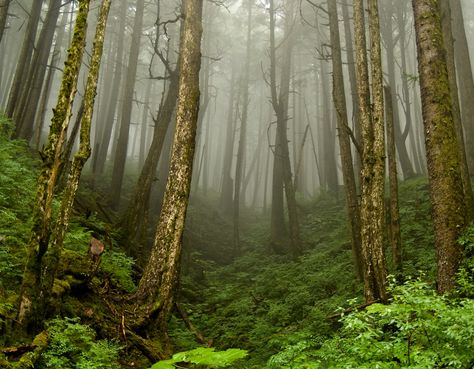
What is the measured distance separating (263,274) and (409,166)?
355 inches

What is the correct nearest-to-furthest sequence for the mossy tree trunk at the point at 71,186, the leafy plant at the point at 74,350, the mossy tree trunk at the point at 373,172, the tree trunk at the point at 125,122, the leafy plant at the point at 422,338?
the leafy plant at the point at 422,338 → the leafy plant at the point at 74,350 → the mossy tree trunk at the point at 71,186 → the mossy tree trunk at the point at 373,172 → the tree trunk at the point at 125,122

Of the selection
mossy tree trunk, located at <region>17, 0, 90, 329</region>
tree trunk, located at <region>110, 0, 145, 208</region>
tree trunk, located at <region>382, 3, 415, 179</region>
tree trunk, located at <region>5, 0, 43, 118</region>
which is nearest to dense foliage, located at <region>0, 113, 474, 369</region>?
mossy tree trunk, located at <region>17, 0, 90, 329</region>

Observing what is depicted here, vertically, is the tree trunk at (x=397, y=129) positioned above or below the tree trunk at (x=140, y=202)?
above

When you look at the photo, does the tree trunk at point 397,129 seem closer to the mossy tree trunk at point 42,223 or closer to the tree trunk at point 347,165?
the tree trunk at point 347,165

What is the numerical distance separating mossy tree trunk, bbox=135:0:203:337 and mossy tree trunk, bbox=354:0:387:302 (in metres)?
3.33

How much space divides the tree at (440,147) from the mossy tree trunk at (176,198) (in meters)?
4.26

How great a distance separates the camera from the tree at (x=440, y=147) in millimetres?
5742

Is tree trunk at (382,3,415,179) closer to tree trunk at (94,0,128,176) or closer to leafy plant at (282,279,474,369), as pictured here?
leafy plant at (282,279,474,369)

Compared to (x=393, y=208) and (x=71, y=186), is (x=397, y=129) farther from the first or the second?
(x=71, y=186)

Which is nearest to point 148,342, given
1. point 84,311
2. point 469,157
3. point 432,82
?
point 84,311

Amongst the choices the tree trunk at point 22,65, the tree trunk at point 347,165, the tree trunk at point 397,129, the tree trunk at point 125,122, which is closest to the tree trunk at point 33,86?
the tree trunk at point 22,65

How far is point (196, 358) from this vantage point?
2895 millimetres

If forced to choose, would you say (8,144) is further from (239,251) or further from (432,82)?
(239,251)

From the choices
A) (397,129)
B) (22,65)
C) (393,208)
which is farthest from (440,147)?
(397,129)
